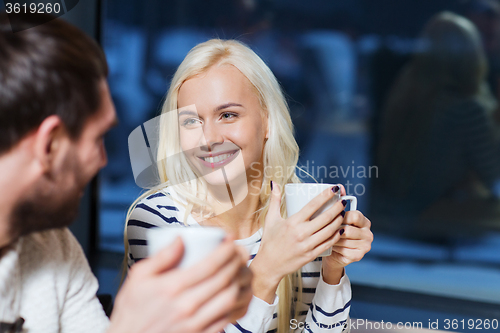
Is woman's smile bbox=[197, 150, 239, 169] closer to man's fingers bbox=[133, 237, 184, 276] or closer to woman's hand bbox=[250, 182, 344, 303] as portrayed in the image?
woman's hand bbox=[250, 182, 344, 303]

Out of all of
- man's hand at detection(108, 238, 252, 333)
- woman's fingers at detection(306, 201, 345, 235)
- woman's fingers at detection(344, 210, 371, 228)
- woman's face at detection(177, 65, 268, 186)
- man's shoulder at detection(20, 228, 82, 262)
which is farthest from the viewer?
woman's face at detection(177, 65, 268, 186)

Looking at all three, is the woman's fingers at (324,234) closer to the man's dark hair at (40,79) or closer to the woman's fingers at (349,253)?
the woman's fingers at (349,253)

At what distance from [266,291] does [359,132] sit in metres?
2.20

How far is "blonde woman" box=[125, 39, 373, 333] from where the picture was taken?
1034 millimetres

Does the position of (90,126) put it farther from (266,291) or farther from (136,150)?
(136,150)

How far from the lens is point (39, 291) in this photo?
2.33 ft

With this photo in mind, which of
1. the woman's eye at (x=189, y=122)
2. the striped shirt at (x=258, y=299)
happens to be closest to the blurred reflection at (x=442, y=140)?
the striped shirt at (x=258, y=299)

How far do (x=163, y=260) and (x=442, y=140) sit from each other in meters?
2.61

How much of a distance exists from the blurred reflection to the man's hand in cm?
256

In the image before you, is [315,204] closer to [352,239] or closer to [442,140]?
[352,239]

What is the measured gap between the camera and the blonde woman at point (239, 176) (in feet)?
3.39

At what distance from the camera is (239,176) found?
1.27 meters

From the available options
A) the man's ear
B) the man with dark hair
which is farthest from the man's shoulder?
the man's ear

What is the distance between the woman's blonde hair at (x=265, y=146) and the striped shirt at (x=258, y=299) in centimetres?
3
